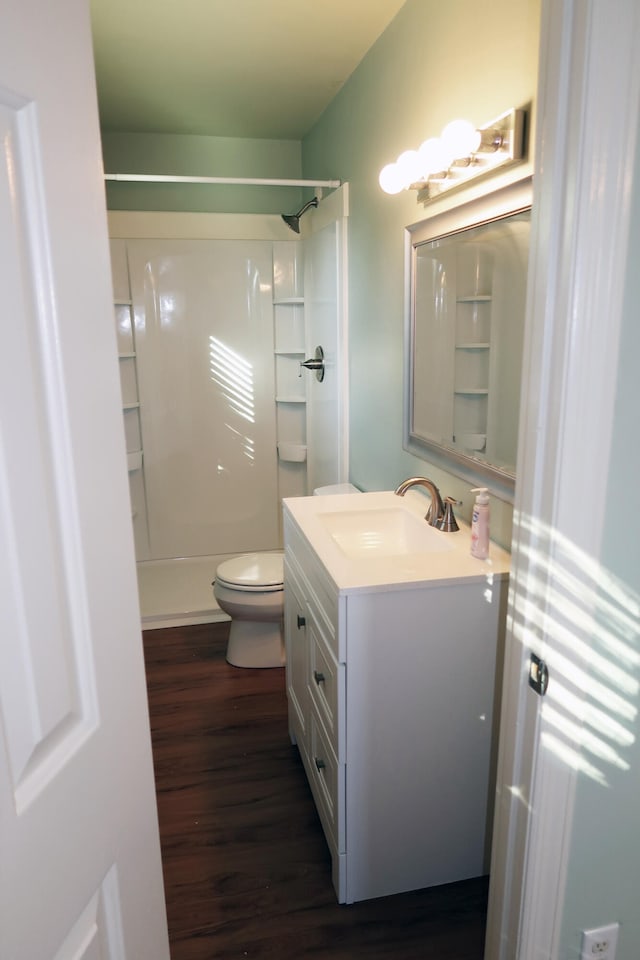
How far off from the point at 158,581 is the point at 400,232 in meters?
2.43

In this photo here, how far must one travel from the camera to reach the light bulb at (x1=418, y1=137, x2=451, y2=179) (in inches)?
66.7

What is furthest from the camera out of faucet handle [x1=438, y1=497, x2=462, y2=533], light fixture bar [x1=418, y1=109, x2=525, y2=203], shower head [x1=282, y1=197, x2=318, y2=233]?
shower head [x1=282, y1=197, x2=318, y2=233]

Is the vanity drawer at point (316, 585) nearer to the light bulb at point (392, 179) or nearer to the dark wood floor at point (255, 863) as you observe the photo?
the dark wood floor at point (255, 863)

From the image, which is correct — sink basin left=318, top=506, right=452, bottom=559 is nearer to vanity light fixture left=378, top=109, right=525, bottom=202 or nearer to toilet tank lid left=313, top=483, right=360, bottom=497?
toilet tank lid left=313, top=483, right=360, bottom=497

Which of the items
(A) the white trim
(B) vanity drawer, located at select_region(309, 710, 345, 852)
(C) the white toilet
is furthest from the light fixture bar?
(B) vanity drawer, located at select_region(309, 710, 345, 852)

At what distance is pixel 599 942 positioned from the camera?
4.19 ft

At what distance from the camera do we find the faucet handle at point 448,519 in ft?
6.15

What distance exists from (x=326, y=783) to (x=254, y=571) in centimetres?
119

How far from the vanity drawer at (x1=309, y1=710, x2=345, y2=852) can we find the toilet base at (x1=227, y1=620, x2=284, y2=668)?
91 centimetres

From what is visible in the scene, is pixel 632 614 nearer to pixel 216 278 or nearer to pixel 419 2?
pixel 419 2

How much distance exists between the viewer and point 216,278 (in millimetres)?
3898

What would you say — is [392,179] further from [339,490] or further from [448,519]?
[339,490]

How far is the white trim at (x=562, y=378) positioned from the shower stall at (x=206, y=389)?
8.69 ft

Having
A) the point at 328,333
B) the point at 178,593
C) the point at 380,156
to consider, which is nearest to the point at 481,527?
the point at 380,156
